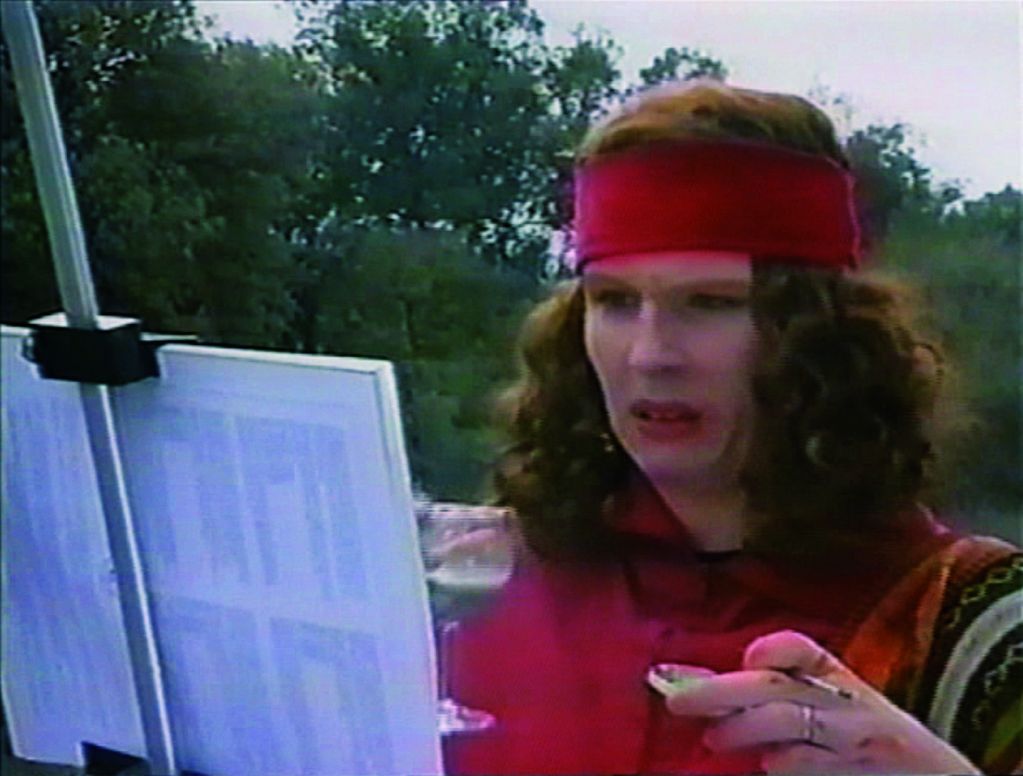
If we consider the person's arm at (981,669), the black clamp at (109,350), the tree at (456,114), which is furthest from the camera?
the black clamp at (109,350)

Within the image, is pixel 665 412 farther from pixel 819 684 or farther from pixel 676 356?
pixel 819 684

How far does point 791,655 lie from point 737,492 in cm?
12

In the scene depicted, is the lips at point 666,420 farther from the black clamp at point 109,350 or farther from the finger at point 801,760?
the black clamp at point 109,350

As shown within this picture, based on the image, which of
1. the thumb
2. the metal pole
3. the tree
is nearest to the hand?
the thumb

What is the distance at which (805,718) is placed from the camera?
1181 millimetres

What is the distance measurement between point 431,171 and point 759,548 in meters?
0.39

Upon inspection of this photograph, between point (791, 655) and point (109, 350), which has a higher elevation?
point (109, 350)

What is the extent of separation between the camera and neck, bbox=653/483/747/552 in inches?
47.4

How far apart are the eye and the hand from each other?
24 cm

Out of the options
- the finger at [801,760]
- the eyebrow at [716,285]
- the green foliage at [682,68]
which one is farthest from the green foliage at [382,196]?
the finger at [801,760]

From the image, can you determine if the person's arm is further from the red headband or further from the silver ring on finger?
the red headband

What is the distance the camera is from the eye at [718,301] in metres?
1.17

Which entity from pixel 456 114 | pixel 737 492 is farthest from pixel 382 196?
pixel 737 492

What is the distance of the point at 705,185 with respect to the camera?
1.16 m
